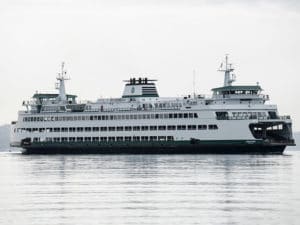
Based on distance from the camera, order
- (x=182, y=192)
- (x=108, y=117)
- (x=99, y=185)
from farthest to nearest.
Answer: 1. (x=108, y=117)
2. (x=99, y=185)
3. (x=182, y=192)

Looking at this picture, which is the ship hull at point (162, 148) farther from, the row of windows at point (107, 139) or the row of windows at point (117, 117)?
the row of windows at point (117, 117)

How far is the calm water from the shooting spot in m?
41.9

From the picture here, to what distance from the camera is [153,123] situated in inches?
4412

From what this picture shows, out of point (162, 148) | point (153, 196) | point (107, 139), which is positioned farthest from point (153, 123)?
point (153, 196)

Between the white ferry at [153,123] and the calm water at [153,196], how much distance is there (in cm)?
3125

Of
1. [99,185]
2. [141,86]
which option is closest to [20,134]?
[141,86]

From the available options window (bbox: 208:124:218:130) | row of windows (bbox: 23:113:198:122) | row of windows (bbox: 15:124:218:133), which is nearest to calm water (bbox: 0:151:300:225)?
window (bbox: 208:124:218:130)

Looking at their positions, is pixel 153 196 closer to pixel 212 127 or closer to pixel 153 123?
pixel 212 127

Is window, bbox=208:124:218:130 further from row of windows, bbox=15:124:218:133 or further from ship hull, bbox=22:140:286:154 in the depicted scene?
ship hull, bbox=22:140:286:154

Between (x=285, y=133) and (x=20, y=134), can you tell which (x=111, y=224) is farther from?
(x=20, y=134)

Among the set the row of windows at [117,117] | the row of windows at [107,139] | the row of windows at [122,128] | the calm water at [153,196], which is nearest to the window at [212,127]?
the row of windows at [122,128]

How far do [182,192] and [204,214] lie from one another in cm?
980

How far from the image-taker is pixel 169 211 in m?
43.8

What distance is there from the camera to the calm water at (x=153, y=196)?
4191 centimetres
